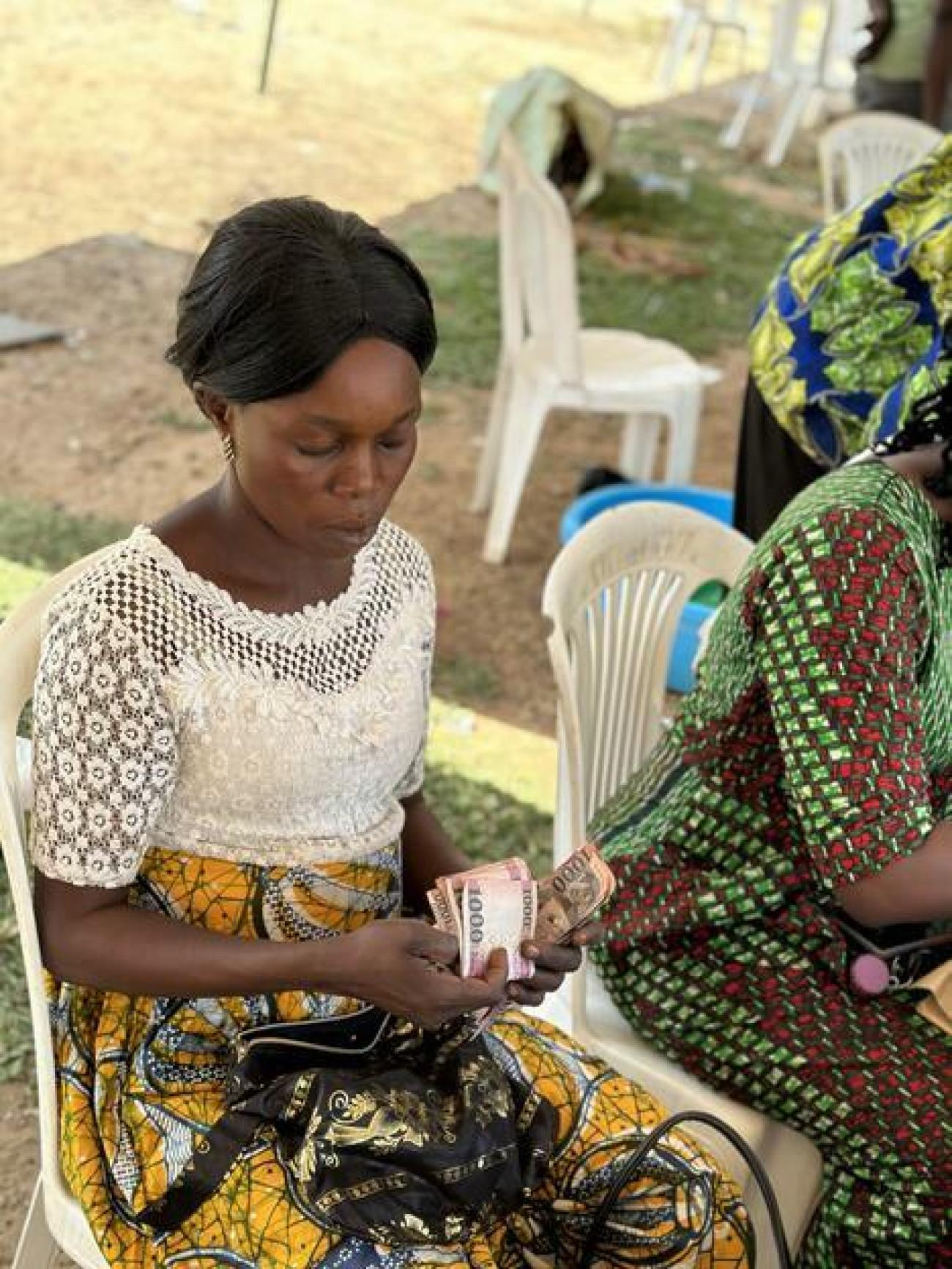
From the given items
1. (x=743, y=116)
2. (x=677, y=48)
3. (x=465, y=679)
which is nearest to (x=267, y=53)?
(x=743, y=116)

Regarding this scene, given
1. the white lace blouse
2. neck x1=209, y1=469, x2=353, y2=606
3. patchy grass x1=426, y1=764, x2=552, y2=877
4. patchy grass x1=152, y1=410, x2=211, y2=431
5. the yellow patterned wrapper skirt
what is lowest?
patchy grass x1=152, y1=410, x2=211, y2=431

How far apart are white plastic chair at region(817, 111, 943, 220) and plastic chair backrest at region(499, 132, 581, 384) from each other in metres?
1.77

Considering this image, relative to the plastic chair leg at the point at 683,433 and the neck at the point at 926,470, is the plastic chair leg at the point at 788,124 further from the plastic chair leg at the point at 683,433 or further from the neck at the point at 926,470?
the neck at the point at 926,470

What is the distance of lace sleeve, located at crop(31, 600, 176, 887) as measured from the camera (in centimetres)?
164

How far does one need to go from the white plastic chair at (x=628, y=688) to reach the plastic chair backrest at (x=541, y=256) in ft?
7.60

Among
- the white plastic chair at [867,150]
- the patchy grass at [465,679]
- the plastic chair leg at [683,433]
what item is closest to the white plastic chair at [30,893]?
the patchy grass at [465,679]

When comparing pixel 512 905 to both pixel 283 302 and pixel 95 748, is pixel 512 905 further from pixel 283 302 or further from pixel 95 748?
pixel 283 302

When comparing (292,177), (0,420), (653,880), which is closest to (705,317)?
(292,177)

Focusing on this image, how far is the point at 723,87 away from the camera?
527 inches

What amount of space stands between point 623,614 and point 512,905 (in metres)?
1.09

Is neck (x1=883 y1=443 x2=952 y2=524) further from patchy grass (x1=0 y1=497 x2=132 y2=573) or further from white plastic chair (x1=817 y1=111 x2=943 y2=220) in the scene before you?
white plastic chair (x1=817 y1=111 x2=943 y2=220)

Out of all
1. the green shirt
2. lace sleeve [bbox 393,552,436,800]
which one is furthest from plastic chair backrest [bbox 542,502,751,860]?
the green shirt

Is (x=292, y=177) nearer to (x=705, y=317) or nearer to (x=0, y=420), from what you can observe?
(x=705, y=317)

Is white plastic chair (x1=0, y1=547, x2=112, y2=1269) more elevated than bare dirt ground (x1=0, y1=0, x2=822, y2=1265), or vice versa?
white plastic chair (x1=0, y1=547, x2=112, y2=1269)
